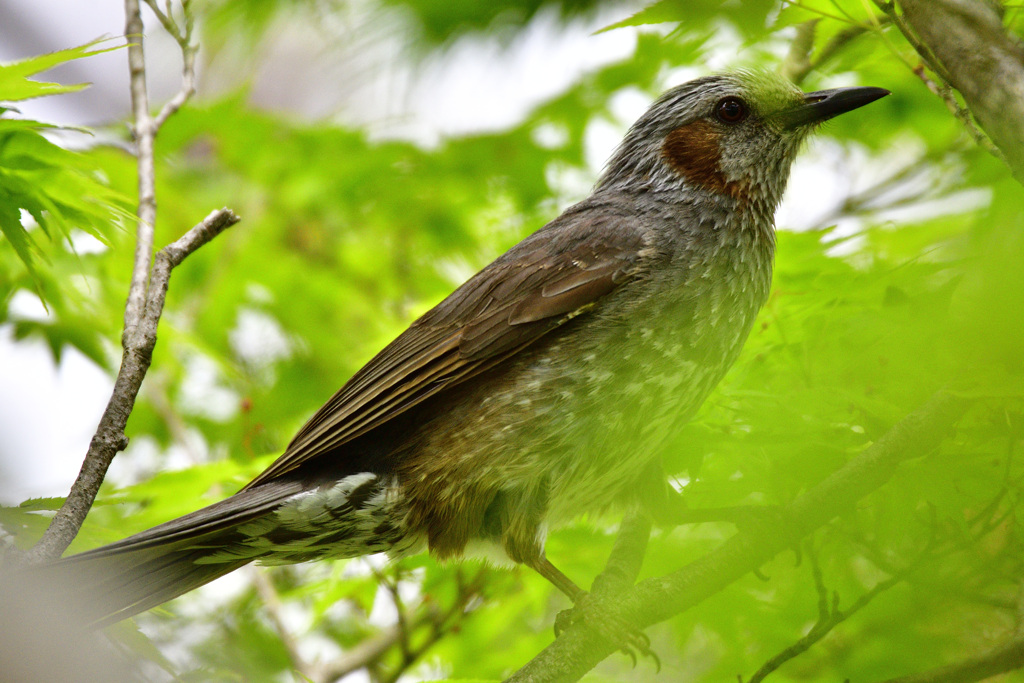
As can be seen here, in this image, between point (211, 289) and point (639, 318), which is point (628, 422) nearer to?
point (639, 318)

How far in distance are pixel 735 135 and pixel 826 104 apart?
Answer: 38 cm

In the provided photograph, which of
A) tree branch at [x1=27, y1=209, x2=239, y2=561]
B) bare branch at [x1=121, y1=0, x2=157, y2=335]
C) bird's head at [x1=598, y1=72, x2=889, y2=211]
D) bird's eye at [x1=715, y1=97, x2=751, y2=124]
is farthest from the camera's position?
bird's eye at [x1=715, y1=97, x2=751, y2=124]

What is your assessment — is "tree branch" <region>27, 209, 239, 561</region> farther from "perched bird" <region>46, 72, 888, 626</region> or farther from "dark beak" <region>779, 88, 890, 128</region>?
"dark beak" <region>779, 88, 890, 128</region>

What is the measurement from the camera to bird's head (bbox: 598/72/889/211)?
3.31 metres

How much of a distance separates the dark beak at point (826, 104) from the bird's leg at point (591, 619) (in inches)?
78.8

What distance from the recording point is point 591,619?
2.76 m

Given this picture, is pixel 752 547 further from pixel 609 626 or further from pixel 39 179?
pixel 39 179

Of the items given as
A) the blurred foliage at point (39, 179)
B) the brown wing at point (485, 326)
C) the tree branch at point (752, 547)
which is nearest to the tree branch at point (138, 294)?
the blurred foliage at point (39, 179)

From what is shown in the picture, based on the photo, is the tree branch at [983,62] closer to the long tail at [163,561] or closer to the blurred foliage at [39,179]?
the blurred foliage at [39,179]

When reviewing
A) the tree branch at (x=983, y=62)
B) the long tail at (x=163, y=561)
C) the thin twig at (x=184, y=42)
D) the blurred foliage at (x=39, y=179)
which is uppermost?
the thin twig at (x=184, y=42)

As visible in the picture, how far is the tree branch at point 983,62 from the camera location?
61.5 inches

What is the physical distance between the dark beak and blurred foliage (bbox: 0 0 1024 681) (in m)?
0.12

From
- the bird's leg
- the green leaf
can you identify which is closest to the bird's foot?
the bird's leg

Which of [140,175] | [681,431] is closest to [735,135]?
[681,431]
